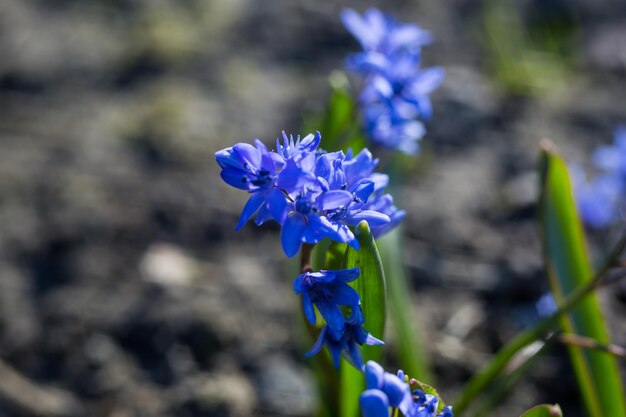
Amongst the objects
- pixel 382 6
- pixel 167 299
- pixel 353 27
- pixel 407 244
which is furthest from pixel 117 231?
pixel 382 6

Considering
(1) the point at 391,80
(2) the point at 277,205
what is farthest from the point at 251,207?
(1) the point at 391,80

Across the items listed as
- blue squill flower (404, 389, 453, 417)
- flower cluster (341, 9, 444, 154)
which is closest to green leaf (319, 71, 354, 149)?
flower cluster (341, 9, 444, 154)

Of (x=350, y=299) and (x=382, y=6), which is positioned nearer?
(x=350, y=299)

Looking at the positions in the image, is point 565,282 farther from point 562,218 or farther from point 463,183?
point 463,183

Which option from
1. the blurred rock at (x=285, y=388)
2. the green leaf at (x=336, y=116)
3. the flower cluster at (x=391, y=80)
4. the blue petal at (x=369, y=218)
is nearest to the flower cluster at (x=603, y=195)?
the flower cluster at (x=391, y=80)

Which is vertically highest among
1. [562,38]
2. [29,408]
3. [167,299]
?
[562,38]

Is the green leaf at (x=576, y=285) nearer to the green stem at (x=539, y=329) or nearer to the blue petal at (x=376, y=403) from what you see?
the green stem at (x=539, y=329)

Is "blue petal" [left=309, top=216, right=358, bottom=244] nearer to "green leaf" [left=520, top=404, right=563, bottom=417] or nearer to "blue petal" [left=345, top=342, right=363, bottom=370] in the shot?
"blue petal" [left=345, top=342, right=363, bottom=370]
